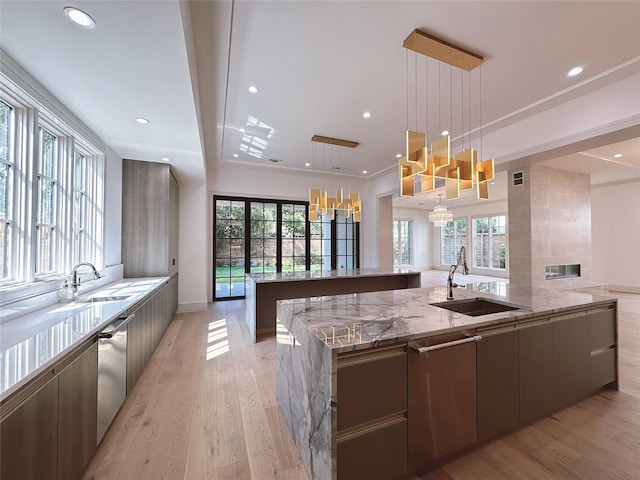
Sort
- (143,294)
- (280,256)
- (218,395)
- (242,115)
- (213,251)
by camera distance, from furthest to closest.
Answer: (280,256), (213,251), (242,115), (143,294), (218,395)

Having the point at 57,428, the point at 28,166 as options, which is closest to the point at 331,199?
the point at 28,166

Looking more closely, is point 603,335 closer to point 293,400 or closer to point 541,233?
point 293,400

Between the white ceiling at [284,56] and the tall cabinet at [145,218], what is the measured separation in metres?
0.40

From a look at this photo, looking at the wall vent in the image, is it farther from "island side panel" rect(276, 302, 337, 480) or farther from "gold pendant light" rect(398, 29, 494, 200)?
"island side panel" rect(276, 302, 337, 480)

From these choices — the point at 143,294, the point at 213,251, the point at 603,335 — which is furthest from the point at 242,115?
the point at 603,335

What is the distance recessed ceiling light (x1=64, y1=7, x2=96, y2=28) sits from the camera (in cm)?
147

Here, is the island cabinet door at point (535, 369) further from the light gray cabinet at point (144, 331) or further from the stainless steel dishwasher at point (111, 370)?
the light gray cabinet at point (144, 331)

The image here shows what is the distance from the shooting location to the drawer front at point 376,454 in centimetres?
128

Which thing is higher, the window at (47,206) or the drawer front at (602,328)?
the window at (47,206)

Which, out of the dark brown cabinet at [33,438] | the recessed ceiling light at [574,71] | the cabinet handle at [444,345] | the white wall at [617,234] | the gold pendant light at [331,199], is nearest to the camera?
the dark brown cabinet at [33,438]

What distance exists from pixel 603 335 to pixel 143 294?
4192mm

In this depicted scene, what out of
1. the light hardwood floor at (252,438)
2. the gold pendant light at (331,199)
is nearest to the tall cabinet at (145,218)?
→ the light hardwood floor at (252,438)

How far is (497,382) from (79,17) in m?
3.31

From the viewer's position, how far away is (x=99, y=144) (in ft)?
10.9
